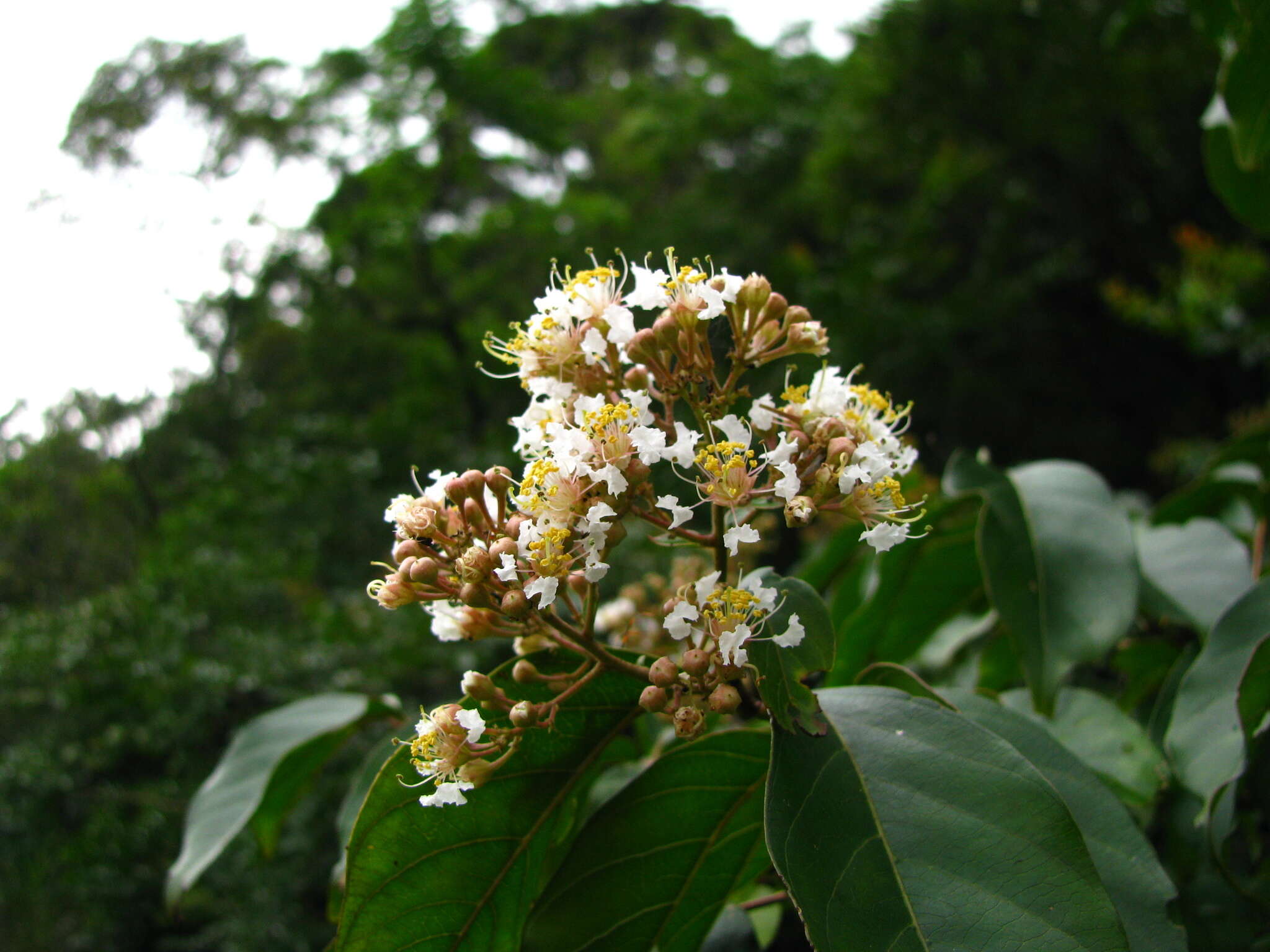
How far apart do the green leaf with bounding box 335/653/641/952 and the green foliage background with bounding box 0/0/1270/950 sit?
2.95 metres

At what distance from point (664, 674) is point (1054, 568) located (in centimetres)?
59

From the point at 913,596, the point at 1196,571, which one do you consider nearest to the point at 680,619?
the point at 913,596

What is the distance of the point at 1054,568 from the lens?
109 cm

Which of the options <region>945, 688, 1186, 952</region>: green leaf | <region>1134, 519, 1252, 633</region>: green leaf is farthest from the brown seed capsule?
<region>1134, 519, 1252, 633</region>: green leaf

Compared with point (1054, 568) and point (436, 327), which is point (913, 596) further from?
point (436, 327)

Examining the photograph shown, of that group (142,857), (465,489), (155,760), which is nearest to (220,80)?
(155,760)

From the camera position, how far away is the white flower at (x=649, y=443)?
0.77 metres

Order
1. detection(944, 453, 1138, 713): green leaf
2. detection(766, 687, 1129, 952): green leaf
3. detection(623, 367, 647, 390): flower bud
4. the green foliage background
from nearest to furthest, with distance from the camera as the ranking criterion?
1. detection(766, 687, 1129, 952): green leaf
2. detection(623, 367, 647, 390): flower bud
3. detection(944, 453, 1138, 713): green leaf
4. the green foliage background

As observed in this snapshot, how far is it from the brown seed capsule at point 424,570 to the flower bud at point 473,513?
5cm

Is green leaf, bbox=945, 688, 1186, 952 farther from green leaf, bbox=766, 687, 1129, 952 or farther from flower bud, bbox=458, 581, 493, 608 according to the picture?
flower bud, bbox=458, 581, 493, 608

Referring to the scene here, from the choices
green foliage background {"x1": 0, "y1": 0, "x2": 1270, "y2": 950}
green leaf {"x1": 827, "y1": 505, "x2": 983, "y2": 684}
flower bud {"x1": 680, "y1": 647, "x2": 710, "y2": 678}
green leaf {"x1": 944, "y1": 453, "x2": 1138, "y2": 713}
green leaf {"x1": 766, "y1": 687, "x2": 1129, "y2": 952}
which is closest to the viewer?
green leaf {"x1": 766, "y1": 687, "x2": 1129, "y2": 952}

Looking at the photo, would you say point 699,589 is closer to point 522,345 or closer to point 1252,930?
point 522,345

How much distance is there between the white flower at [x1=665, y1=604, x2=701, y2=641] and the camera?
76cm

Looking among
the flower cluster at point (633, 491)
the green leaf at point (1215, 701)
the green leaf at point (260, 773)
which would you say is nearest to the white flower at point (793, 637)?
the flower cluster at point (633, 491)
